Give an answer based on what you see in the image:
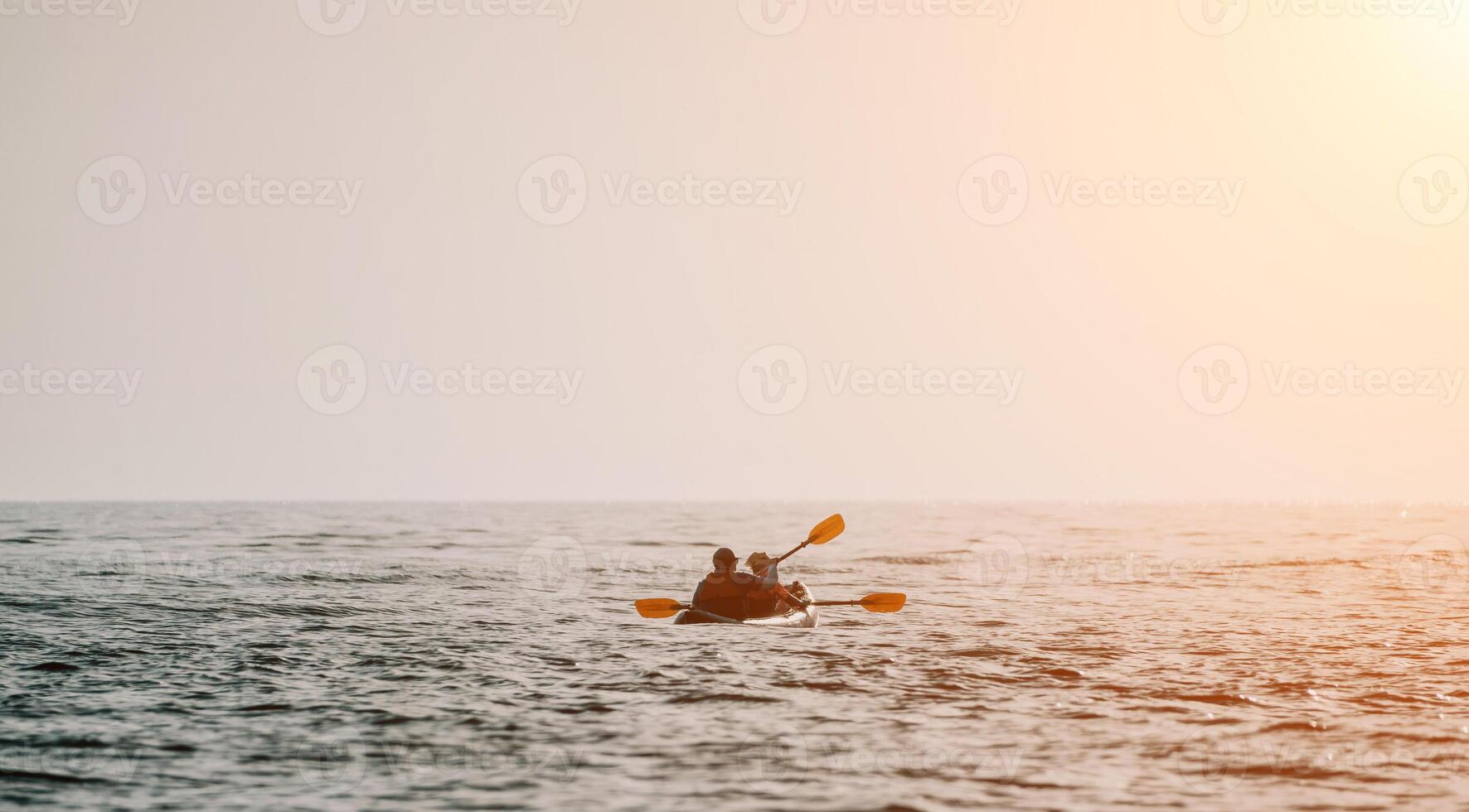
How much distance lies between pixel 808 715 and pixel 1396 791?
20.0 ft

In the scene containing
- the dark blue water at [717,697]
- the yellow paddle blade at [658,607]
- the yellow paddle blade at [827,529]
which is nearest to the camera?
the dark blue water at [717,697]

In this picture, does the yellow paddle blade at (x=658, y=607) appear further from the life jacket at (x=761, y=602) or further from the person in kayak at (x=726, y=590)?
the life jacket at (x=761, y=602)

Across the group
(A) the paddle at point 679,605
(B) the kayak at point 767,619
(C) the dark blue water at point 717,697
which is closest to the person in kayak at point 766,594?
(B) the kayak at point 767,619

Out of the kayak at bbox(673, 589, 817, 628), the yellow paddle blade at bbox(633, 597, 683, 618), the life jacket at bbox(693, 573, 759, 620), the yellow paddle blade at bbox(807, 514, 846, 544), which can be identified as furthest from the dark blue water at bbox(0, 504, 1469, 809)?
the yellow paddle blade at bbox(807, 514, 846, 544)

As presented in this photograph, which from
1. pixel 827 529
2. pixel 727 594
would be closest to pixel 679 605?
pixel 727 594

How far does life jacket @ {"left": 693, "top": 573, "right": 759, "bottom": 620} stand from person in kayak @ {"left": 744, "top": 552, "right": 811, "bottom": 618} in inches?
5.2

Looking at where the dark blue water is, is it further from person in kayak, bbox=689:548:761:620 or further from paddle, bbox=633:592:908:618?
person in kayak, bbox=689:548:761:620

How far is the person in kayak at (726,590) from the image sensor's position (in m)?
21.5

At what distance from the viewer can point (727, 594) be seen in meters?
21.6

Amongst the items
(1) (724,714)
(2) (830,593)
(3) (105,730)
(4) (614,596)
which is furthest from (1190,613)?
(3) (105,730)

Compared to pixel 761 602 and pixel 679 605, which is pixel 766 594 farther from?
pixel 679 605

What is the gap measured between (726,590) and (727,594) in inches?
3.2

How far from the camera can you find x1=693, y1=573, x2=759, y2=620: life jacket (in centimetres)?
2153

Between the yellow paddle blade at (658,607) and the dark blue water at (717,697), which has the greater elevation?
the yellow paddle blade at (658,607)
